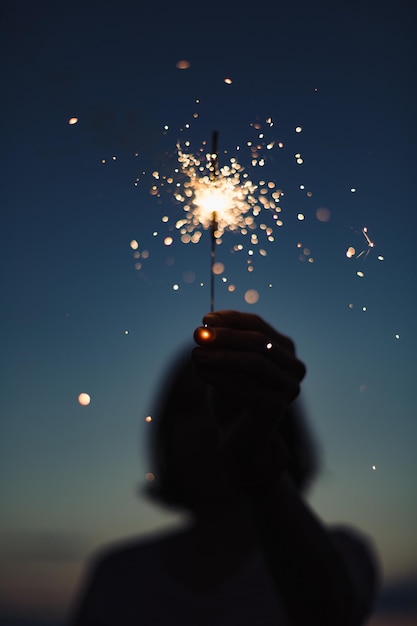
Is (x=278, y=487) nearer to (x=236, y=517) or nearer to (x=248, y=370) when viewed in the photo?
(x=248, y=370)

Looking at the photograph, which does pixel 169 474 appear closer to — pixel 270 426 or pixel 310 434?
pixel 310 434

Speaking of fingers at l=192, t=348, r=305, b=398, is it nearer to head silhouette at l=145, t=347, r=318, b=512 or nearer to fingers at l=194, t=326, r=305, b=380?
fingers at l=194, t=326, r=305, b=380

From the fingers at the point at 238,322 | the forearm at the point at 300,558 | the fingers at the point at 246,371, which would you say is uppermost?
the fingers at the point at 238,322

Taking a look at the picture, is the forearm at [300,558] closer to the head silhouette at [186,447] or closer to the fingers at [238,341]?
the fingers at [238,341]

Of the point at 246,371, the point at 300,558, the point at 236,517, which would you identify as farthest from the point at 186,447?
the point at 246,371

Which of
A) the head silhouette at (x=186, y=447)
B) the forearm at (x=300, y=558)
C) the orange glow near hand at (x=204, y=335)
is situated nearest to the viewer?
the orange glow near hand at (x=204, y=335)

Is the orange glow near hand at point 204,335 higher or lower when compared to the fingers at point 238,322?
lower

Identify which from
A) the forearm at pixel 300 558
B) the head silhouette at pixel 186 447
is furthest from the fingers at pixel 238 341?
the head silhouette at pixel 186 447

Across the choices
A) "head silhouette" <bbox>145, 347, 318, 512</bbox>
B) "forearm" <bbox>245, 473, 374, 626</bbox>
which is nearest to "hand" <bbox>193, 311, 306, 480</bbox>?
"forearm" <bbox>245, 473, 374, 626</bbox>
